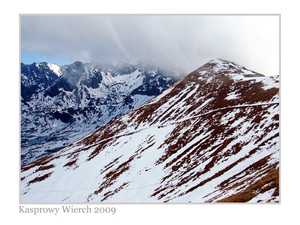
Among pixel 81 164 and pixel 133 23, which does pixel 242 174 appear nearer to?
pixel 133 23

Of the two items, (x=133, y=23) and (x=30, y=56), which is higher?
(x=133, y=23)

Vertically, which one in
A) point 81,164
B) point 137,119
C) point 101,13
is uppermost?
point 101,13

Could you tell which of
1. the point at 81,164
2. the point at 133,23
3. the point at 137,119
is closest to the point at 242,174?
the point at 133,23

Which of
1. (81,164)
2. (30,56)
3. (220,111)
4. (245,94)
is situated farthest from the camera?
(81,164)
